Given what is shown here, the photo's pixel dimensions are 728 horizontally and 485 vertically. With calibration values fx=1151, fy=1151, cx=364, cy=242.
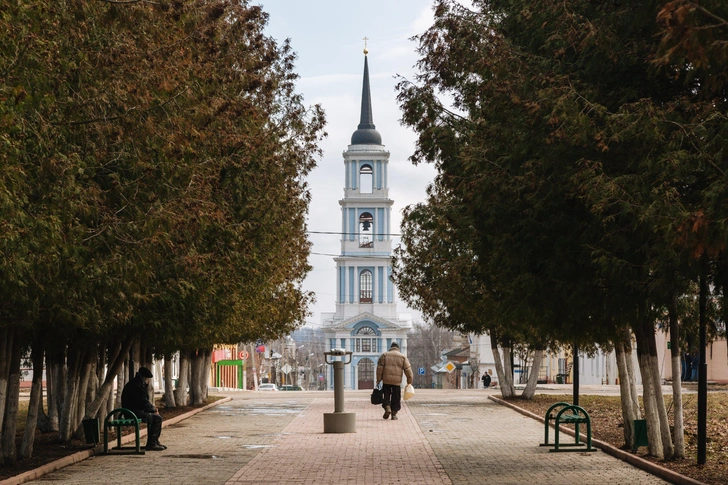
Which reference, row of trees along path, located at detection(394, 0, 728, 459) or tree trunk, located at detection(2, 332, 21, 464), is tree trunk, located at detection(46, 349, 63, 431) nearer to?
tree trunk, located at detection(2, 332, 21, 464)

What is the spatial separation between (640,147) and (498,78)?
3.35 meters

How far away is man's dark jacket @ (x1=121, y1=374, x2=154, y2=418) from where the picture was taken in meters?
19.1

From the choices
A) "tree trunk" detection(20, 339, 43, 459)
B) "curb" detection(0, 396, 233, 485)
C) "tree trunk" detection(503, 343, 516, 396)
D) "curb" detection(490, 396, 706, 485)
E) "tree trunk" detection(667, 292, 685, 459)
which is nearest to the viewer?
"curb" detection(490, 396, 706, 485)

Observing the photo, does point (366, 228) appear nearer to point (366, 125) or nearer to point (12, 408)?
point (366, 125)

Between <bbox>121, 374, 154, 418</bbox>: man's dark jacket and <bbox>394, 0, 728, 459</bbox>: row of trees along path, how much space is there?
5.96 m

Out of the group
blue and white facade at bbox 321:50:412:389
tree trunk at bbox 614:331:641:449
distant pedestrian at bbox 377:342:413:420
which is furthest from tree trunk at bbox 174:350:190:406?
blue and white facade at bbox 321:50:412:389

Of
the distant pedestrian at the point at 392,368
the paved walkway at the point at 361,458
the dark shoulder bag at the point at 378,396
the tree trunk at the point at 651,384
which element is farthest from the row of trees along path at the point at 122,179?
the tree trunk at the point at 651,384

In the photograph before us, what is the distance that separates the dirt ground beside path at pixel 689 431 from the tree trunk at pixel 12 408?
9.19 meters

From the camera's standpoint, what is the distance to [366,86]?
373 ft

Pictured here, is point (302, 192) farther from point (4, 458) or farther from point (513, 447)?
point (4, 458)

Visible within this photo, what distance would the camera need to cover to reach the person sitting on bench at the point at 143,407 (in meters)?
19.1

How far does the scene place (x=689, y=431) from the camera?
21.8 meters

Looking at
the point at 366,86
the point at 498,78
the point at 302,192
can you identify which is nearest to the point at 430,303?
the point at 302,192

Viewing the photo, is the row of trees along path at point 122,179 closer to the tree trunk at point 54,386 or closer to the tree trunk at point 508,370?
the tree trunk at point 54,386
